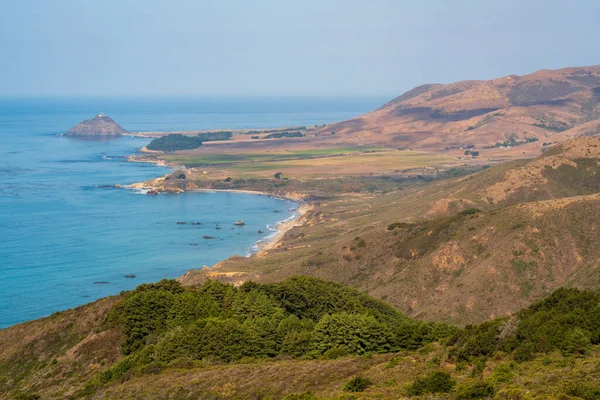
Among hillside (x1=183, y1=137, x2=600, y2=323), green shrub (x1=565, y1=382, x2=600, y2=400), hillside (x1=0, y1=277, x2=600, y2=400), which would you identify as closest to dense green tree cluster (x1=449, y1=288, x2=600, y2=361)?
hillside (x1=0, y1=277, x2=600, y2=400)

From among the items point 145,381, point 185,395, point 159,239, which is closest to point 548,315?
point 185,395

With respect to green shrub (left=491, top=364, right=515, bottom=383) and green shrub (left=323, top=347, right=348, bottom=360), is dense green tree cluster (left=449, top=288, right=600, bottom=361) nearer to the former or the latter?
green shrub (left=491, top=364, right=515, bottom=383)

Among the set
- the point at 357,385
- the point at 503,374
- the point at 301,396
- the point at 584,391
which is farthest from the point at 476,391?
the point at 301,396

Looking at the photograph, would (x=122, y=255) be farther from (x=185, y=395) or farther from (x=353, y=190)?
(x=185, y=395)

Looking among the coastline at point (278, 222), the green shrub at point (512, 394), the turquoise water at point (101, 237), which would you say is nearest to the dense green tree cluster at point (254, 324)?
the green shrub at point (512, 394)

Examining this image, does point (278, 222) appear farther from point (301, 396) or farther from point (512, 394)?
point (512, 394)

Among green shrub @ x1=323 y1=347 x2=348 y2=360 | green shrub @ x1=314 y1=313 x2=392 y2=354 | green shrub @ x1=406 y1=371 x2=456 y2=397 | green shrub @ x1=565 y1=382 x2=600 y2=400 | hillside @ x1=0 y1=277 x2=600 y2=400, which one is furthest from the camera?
green shrub @ x1=314 y1=313 x2=392 y2=354

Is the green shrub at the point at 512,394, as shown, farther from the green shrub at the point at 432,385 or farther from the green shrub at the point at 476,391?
the green shrub at the point at 432,385
